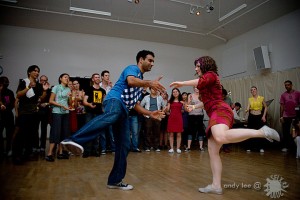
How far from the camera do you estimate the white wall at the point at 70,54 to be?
29.6 feet

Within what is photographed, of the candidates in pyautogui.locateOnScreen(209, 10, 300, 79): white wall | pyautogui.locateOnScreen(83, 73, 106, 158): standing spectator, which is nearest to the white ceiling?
pyautogui.locateOnScreen(209, 10, 300, 79): white wall

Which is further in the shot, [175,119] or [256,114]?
[256,114]

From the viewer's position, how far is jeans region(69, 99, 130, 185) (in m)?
2.16

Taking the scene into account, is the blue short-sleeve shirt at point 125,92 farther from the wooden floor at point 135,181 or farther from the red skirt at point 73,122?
the red skirt at point 73,122

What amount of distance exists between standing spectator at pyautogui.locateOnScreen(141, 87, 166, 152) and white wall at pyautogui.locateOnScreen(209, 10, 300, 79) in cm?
488

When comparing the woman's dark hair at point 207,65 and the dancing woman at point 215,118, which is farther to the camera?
the woman's dark hair at point 207,65

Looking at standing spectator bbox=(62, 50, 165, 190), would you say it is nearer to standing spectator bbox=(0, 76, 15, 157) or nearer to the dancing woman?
the dancing woman

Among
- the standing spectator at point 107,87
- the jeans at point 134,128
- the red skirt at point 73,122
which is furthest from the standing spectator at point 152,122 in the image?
the red skirt at point 73,122

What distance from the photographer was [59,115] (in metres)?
4.50

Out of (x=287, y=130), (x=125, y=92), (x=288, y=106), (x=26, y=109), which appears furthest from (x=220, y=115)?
(x=287, y=130)

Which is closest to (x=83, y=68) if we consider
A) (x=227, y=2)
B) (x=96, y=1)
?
(x=96, y=1)

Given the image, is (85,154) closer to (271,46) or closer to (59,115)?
(59,115)

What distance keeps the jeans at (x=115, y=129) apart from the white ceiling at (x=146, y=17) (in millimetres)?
5982

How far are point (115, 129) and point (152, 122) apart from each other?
4020mm
